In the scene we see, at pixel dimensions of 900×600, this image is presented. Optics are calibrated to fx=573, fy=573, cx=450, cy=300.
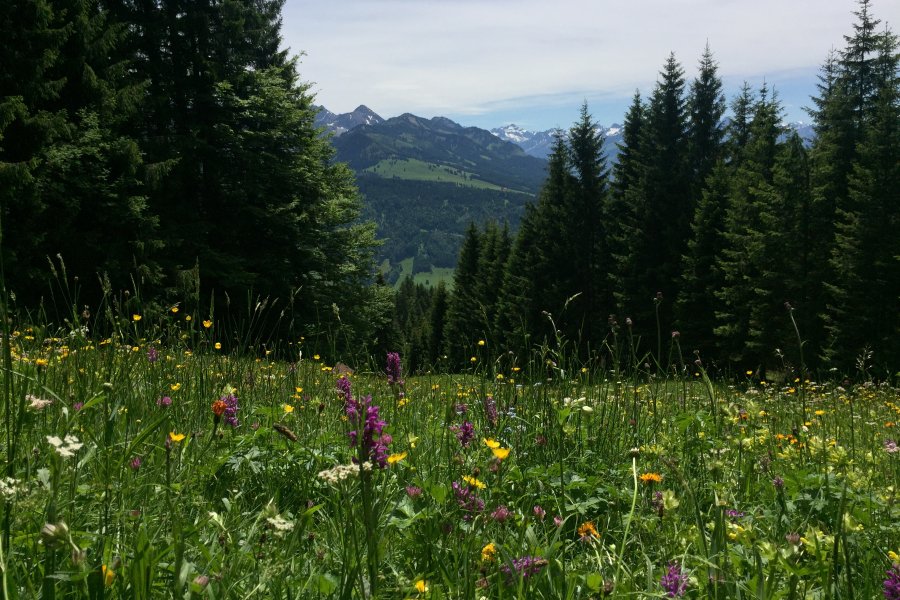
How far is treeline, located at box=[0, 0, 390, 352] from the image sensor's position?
14789 millimetres

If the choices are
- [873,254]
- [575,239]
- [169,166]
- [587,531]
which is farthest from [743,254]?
[587,531]

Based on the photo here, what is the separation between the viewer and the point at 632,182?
33375 millimetres

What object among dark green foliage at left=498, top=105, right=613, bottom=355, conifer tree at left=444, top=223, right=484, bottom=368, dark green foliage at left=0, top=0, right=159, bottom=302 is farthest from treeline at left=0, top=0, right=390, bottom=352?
conifer tree at left=444, top=223, right=484, bottom=368

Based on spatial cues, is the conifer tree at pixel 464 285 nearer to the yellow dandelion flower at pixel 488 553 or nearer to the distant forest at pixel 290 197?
the distant forest at pixel 290 197

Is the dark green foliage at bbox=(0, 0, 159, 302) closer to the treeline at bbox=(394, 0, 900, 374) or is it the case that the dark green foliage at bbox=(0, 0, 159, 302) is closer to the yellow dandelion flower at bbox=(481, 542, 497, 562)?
the treeline at bbox=(394, 0, 900, 374)

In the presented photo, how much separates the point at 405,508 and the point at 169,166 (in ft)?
60.9

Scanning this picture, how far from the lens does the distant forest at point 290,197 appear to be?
49.6ft

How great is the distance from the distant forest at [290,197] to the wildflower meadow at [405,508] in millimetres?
3102

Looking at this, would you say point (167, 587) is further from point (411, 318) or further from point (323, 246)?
point (411, 318)

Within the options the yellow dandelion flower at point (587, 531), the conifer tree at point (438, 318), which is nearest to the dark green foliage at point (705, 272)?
the yellow dandelion flower at point (587, 531)

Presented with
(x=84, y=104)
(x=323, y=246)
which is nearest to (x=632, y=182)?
(x=323, y=246)

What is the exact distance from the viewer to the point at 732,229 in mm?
26266

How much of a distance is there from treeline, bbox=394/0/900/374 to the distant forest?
109mm

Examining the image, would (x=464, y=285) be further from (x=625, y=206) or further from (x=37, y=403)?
(x=37, y=403)
